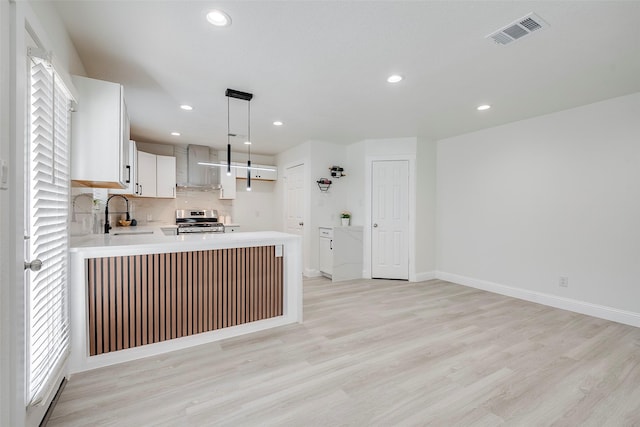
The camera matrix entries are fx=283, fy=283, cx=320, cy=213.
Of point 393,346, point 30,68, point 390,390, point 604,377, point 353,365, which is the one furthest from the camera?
point 393,346

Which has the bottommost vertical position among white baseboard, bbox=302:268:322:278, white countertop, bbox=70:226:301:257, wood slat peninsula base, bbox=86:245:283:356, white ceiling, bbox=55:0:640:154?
white baseboard, bbox=302:268:322:278

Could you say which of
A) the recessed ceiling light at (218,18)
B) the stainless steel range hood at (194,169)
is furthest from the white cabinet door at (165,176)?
the recessed ceiling light at (218,18)

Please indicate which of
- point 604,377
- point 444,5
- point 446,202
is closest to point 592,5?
point 444,5

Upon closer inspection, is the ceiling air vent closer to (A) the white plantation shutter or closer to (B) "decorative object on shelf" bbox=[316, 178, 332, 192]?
(A) the white plantation shutter

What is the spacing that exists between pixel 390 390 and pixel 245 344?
1332mm

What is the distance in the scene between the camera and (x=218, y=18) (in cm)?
188

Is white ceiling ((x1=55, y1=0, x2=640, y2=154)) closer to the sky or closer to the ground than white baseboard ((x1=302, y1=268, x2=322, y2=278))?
closer to the sky

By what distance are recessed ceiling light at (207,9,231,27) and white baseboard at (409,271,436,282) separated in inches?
172

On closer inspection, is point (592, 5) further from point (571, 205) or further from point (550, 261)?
point (550, 261)

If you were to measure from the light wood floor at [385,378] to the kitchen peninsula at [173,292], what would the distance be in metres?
0.15

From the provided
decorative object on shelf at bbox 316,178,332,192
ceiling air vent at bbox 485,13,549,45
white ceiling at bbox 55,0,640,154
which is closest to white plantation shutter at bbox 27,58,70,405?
white ceiling at bbox 55,0,640,154

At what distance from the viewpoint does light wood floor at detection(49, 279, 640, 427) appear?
1.70m

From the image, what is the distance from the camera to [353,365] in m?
2.24

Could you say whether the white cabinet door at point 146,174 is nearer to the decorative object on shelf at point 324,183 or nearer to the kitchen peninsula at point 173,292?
the kitchen peninsula at point 173,292
